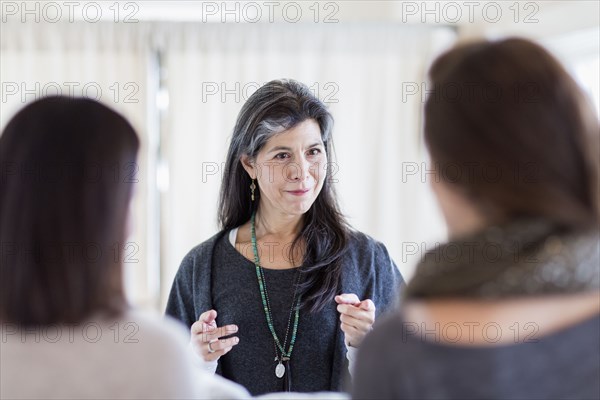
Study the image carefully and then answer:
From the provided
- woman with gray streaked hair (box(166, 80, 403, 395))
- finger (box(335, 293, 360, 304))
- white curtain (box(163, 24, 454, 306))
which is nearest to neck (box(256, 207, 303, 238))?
woman with gray streaked hair (box(166, 80, 403, 395))

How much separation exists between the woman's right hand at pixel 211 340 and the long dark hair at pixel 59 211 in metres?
0.74

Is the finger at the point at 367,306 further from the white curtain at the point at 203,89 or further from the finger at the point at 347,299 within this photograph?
the white curtain at the point at 203,89

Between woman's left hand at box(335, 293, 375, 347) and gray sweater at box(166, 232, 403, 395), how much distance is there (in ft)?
0.31

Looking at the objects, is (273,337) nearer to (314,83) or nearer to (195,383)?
(195,383)

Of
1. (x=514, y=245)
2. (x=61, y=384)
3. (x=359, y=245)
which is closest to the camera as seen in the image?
(x=514, y=245)

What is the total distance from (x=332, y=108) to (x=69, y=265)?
238 centimetres

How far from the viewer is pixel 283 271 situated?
185cm

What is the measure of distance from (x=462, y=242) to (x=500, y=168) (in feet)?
0.33

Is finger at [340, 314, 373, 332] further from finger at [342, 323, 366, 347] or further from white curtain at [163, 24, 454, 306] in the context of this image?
white curtain at [163, 24, 454, 306]

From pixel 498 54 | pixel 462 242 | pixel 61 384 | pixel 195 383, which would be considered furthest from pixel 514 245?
pixel 61 384

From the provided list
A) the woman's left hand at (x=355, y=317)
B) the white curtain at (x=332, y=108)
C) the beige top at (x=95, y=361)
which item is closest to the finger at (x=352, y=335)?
the woman's left hand at (x=355, y=317)

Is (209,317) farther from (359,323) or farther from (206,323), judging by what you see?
(359,323)

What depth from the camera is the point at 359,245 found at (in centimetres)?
191

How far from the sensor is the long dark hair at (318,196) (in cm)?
181
